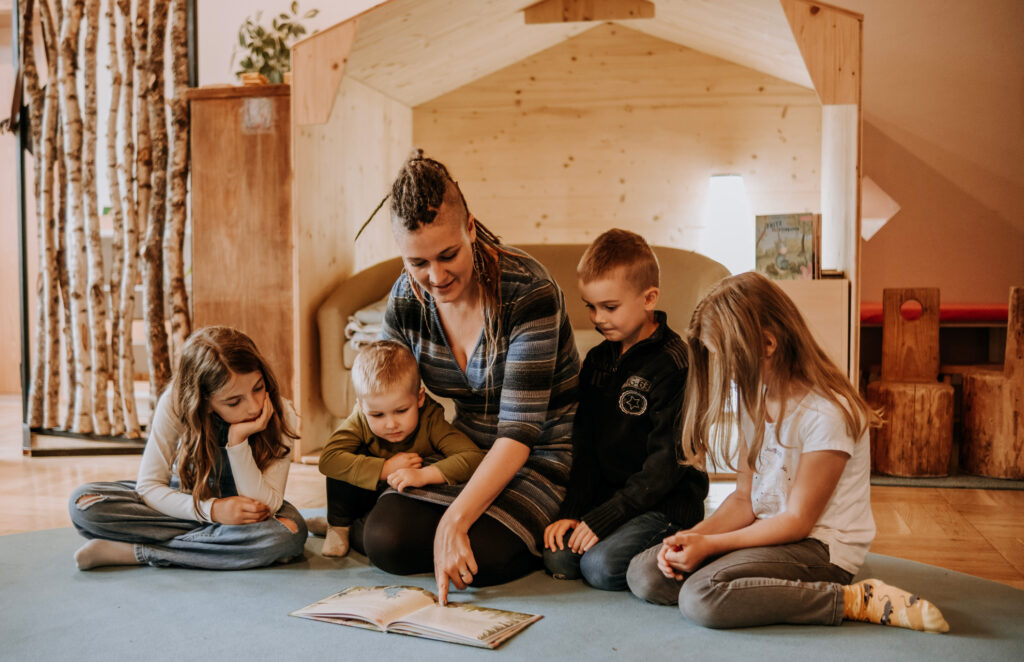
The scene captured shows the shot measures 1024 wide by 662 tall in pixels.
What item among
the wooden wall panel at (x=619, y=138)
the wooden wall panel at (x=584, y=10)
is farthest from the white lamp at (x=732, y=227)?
the wooden wall panel at (x=584, y=10)

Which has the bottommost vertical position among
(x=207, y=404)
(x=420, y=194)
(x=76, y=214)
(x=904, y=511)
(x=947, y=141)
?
(x=904, y=511)

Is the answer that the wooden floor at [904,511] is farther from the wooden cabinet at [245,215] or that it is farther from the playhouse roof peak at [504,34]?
the playhouse roof peak at [504,34]

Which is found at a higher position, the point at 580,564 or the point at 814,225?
the point at 814,225

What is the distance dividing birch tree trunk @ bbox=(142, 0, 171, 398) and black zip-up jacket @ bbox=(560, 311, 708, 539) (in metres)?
2.01

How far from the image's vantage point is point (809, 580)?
5.10 feet

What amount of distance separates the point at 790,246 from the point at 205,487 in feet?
6.71

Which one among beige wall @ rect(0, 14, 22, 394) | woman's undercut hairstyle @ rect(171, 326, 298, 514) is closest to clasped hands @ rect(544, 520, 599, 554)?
woman's undercut hairstyle @ rect(171, 326, 298, 514)

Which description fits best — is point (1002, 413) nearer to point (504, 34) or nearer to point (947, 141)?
point (947, 141)

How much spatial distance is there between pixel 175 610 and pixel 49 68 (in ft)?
8.54

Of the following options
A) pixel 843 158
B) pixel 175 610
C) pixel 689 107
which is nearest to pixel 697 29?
pixel 689 107

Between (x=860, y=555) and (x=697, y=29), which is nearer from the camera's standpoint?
(x=860, y=555)

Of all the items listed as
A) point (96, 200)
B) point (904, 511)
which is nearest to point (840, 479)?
point (904, 511)

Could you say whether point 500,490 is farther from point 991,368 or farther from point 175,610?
point 991,368

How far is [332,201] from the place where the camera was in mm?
3447
